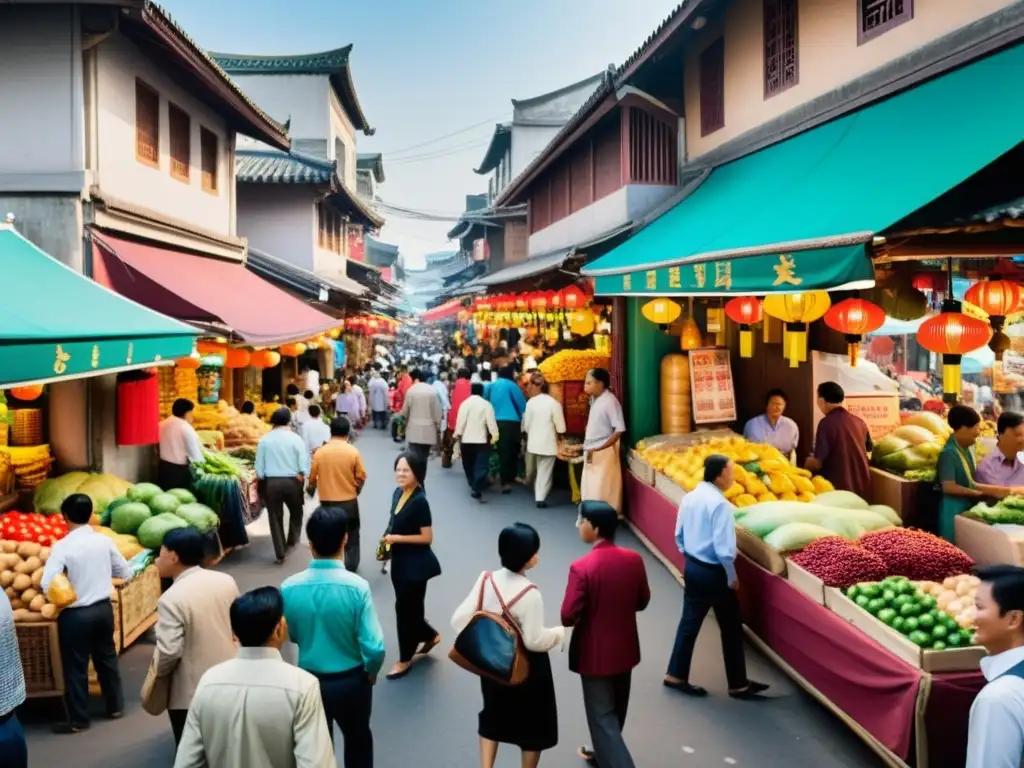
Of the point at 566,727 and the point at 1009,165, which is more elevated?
the point at 1009,165

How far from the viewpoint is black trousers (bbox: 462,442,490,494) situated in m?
13.4

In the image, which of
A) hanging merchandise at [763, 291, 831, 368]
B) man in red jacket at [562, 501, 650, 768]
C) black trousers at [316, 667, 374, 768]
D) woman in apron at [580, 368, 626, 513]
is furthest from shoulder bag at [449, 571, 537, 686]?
woman in apron at [580, 368, 626, 513]

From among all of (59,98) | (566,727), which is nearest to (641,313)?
(566,727)

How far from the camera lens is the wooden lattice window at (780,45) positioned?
9.52 metres

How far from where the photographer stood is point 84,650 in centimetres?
577

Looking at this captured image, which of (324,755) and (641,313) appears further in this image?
(641,313)

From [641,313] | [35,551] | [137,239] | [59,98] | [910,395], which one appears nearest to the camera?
[35,551]

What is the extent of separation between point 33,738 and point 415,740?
2699mm

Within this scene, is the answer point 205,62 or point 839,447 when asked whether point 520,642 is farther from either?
point 205,62

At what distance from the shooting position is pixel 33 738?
18.6 ft

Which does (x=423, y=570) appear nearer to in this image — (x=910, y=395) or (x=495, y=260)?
(x=910, y=395)

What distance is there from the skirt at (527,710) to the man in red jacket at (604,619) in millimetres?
326

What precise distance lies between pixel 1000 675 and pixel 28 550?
6.53 m

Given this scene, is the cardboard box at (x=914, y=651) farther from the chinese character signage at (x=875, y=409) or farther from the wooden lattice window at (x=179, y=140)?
the wooden lattice window at (x=179, y=140)
